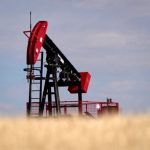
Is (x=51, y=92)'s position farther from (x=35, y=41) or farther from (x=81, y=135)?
(x=81, y=135)

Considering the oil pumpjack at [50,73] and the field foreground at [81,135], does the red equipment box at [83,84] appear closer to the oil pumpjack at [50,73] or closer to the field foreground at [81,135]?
the oil pumpjack at [50,73]

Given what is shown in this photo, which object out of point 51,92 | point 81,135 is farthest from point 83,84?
point 81,135

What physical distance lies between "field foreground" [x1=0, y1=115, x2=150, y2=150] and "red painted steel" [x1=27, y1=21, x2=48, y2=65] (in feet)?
43.5

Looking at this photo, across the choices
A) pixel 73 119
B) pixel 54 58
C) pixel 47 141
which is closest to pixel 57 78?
pixel 54 58

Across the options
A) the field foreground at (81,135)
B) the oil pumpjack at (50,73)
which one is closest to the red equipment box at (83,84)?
the oil pumpjack at (50,73)

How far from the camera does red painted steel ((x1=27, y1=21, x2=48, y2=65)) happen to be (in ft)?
63.1

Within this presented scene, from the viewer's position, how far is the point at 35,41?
1952 cm

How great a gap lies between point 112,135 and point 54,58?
660 inches

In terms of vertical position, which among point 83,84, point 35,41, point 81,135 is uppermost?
point 35,41

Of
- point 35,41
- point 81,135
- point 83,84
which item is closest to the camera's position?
point 81,135

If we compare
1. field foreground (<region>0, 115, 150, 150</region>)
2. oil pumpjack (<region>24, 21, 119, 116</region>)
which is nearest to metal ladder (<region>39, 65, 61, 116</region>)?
oil pumpjack (<region>24, 21, 119, 116</region>)

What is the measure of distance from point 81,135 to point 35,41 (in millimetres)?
14838

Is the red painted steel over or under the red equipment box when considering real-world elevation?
over

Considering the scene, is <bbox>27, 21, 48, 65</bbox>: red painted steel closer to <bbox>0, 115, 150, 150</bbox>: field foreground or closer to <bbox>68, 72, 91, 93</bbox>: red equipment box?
<bbox>68, 72, 91, 93</bbox>: red equipment box
